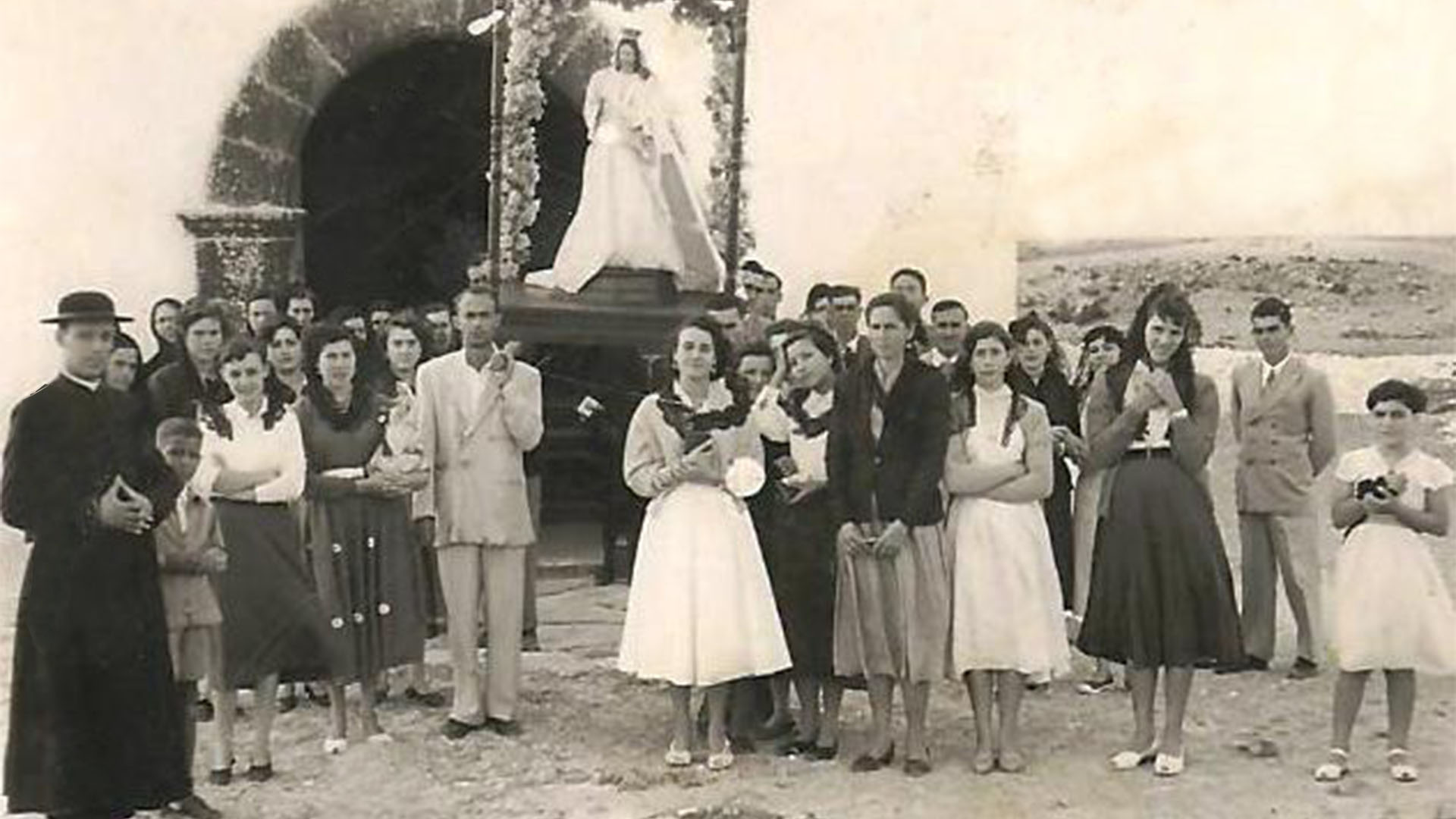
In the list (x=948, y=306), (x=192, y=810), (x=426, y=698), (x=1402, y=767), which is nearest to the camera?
(x=192, y=810)

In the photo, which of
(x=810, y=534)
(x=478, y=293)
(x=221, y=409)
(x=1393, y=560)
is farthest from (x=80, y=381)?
(x=1393, y=560)

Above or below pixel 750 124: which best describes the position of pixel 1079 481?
below

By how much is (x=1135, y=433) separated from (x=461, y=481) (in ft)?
4.51

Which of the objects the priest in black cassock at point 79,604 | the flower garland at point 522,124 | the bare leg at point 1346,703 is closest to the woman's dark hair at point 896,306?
the flower garland at point 522,124

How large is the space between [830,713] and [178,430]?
1368 millimetres

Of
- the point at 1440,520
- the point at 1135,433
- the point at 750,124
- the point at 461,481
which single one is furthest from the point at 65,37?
the point at 1440,520

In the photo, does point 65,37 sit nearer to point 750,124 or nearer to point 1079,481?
point 750,124

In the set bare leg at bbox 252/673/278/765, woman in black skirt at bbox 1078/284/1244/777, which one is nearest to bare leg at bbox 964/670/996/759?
woman in black skirt at bbox 1078/284/1244/777

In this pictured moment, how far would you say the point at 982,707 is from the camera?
3.13m

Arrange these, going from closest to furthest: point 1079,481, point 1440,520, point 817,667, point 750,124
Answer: point 1440,520
point 817,667
point 750,124
point 1079,481

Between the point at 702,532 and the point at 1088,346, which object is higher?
the point at 1088,346

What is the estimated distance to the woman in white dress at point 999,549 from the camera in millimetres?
3084

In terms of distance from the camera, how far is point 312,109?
139 inches

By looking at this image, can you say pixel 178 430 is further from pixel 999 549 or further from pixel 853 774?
pixel 999 549
